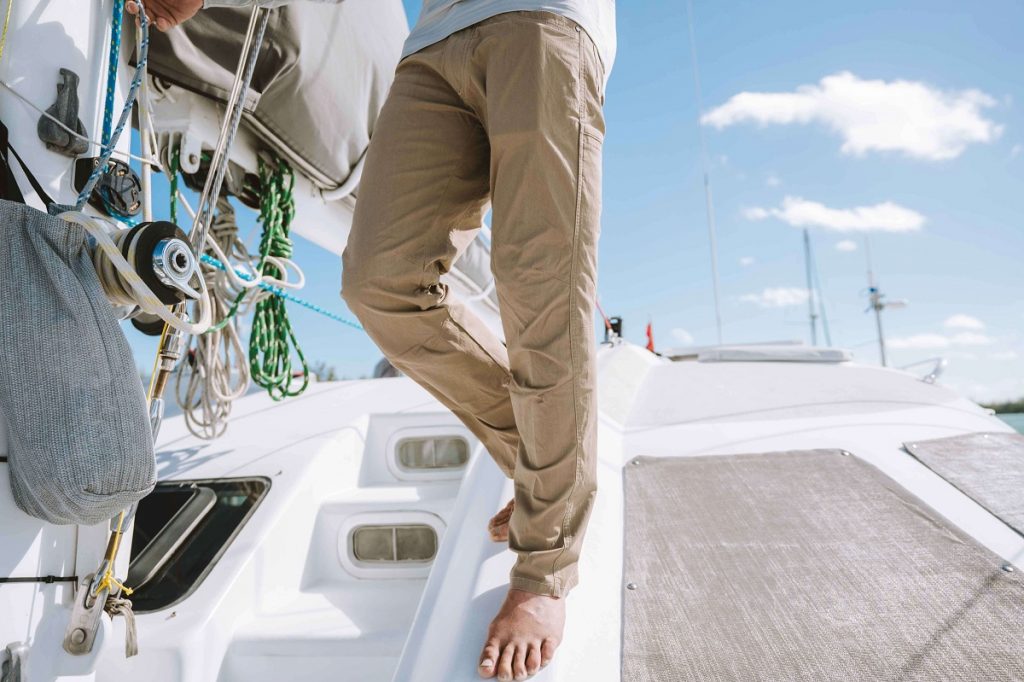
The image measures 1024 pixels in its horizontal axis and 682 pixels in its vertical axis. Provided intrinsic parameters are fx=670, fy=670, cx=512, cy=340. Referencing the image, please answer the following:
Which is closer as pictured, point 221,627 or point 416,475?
point 221,627

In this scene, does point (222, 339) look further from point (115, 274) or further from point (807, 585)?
point (807, 585)

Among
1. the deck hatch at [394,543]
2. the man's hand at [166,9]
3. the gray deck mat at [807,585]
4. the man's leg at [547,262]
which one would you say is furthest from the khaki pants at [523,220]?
the deck hatch at [394,543]

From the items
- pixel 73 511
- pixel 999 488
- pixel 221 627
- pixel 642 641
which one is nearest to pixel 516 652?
pixel 642 641

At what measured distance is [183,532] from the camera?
157cm

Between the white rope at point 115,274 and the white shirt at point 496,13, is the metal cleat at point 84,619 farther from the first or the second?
the white shirt at point 496,13

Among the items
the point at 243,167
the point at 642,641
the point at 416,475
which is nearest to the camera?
the point at 642,641

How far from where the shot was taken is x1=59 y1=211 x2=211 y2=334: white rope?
2.76ft

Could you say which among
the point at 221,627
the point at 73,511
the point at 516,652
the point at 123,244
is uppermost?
the point at 123,244

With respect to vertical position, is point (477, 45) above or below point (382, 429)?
above

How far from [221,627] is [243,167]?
1006mm

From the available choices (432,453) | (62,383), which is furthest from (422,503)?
(62,383)

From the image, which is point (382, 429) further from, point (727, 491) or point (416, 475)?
point (727, 491)

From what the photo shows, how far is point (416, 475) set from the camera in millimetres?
2070

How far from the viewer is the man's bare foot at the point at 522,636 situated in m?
0.90
